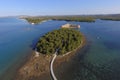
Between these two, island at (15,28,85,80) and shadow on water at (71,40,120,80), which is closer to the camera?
shadow on water at (71,40,120,80)

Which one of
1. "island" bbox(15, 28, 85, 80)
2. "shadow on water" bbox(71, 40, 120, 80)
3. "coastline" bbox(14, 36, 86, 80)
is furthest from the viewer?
"island" bbox(15, 28, 85, 80)

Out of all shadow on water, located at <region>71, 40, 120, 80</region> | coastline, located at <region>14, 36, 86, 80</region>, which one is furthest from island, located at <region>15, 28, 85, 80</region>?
→ shadow on water, located at <region>71, 40, 120, 80</region>

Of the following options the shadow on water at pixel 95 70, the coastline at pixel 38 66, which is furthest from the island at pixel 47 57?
the shadow on water at pixel 95 70

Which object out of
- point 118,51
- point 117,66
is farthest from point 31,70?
point 118,51

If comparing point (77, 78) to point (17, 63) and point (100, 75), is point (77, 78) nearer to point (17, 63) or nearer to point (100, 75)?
point (100, 75)

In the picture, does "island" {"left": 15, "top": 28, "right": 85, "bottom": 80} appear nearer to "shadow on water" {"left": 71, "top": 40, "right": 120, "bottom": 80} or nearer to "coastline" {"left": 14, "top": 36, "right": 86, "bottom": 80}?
"coastline" {"left": 14, "top": 36, "right": 86, "bottom": 80}

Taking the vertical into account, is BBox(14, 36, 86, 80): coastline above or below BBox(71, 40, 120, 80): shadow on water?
below

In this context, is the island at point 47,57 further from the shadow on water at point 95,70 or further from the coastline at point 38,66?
the shadow on water at point 95,70

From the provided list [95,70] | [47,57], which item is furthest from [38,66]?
[95,70]
